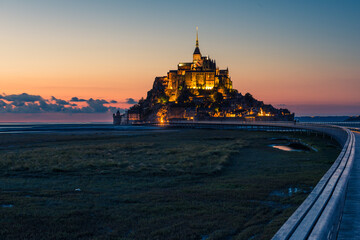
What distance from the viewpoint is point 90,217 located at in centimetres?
830

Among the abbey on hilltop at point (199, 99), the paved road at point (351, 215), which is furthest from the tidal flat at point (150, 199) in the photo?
the abbey on hilltop at point (199, 99)

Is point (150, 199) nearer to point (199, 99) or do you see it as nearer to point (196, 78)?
point (199, 99)

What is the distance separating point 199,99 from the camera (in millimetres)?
155375

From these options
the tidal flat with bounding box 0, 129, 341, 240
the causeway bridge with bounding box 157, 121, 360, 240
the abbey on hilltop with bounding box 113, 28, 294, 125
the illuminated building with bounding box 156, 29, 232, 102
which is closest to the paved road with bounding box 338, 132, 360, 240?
the causeway bridge with bounding box 157, 121, 360, 240

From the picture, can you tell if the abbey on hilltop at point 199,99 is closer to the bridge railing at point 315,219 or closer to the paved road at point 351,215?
the paved road at point 351,215

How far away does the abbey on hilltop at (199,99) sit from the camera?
14700cm

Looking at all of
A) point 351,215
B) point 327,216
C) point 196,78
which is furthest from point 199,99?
point 327,216

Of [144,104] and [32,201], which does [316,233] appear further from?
[144,104]

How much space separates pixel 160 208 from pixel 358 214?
5.33 m

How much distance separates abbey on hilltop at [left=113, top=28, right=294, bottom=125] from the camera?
147 m

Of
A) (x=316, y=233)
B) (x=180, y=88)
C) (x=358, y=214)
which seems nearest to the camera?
(x=316, y=233)

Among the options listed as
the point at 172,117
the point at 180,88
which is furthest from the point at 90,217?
the point at 180,88

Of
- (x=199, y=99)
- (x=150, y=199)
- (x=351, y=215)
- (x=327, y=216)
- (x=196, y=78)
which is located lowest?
(x=150, y=199)

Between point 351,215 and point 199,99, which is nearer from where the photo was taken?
point 351,215
